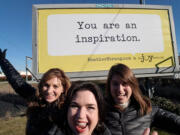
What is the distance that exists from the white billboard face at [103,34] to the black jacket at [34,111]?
0.90 m

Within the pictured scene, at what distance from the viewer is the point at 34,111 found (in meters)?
1.52

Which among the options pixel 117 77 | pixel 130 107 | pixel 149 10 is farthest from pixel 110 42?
pixel 130 107

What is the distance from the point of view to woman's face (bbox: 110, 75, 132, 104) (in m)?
1.42

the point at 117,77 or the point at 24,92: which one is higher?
the point at 117,77

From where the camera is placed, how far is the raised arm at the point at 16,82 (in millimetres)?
1820

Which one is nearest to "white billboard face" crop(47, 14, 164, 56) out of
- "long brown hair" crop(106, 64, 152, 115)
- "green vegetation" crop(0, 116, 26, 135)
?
"long brown hair" crop(106, 64, 152, 115)

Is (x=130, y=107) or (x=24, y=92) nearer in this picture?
(x=130, y=107)

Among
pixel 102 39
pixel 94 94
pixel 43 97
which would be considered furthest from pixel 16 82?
pixel 102 39

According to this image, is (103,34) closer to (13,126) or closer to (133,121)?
(133,121)

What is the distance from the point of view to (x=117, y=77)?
1.46 meters

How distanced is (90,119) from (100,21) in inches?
94.9

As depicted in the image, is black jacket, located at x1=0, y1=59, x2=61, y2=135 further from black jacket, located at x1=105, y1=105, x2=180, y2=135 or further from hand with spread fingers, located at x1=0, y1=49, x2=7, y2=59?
black jacket, located at x1=105, y1=105, x2=180, y2=135

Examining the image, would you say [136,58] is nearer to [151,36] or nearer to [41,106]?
[151,36]

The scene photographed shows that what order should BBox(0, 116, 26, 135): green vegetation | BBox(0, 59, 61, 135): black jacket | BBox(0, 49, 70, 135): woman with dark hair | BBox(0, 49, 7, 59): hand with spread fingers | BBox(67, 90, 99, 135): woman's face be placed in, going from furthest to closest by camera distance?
BBox(0, 116, 26, 135): green vegetation → BBox(0, 49, 7, 59): hand with spread fingers → BBox(0, 49, 70, 135): woman with dark hair → BBox(0, 59, 61, 135): black jacket → BBox(67, 90, 99, 135): woman's face
